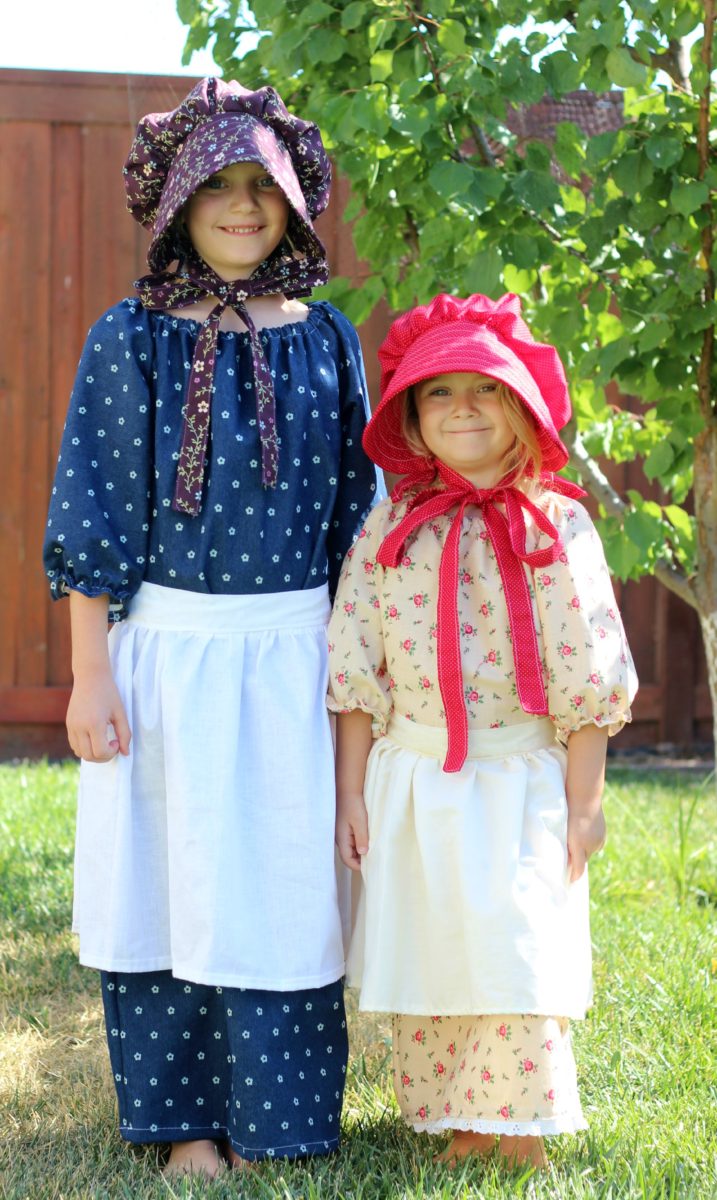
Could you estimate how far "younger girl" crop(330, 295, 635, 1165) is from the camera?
6.38 ft

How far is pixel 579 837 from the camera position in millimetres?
2008

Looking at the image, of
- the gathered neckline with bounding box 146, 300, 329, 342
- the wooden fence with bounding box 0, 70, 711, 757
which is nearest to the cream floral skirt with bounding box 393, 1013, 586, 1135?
the gathered neckline with bounding box 146, 300, 329, 342

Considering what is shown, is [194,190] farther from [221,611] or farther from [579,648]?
[579,648]

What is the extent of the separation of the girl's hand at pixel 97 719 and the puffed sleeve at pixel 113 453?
0.14 m

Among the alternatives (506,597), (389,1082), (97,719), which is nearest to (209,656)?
(97,719)

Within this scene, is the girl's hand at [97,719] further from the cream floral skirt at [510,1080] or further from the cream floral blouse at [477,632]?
the cream floral skirt at [510,1080]

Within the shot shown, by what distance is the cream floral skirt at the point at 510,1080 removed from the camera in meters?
1.93

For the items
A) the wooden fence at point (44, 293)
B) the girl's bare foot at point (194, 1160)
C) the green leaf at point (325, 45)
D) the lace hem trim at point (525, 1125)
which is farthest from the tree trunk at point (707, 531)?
the wooden fence at point (44, 293)

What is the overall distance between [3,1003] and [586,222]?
1966 mm

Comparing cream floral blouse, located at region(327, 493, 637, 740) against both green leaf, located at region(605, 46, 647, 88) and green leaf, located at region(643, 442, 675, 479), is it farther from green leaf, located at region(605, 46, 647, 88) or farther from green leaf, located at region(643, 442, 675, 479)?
green leaf, located at region(643, 442, 675, 479)

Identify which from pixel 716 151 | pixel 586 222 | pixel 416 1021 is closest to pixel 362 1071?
pixel 416 1021

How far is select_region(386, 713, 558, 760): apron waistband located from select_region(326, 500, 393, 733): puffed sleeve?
0.20 feet

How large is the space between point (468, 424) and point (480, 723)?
45 centimetres

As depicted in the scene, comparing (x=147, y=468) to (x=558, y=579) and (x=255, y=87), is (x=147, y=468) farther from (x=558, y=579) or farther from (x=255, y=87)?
(x=255, y=87)
